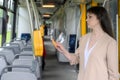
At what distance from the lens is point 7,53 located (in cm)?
608

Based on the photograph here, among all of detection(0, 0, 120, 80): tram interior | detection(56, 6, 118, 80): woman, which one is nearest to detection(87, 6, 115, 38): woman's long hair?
detection(56, 6, 118, 80): woman

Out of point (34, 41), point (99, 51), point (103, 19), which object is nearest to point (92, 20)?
point (103, 19)

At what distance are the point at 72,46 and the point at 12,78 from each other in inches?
334

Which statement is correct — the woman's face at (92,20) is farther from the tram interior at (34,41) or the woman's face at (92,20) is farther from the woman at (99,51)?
the tram interior at (34,41)

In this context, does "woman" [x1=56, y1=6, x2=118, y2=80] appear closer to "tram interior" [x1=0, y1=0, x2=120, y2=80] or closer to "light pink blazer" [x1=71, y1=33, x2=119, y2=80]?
"light pink blazer" [x1=71, y1=33, x2=119, y2=80]

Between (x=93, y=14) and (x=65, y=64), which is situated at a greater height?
(x=93, y=14)

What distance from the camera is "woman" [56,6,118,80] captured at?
7.32 feet

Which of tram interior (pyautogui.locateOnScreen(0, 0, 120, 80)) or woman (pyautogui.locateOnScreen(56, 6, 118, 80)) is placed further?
tram interior (pyautogui.locateOnScreen(0, 0, 120, 80))

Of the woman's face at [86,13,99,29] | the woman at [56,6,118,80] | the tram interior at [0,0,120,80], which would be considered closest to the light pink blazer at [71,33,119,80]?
the woman at [56,6,118,80]

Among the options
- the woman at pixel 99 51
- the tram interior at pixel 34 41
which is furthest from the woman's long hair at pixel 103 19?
the tram interior at pixel 34 41

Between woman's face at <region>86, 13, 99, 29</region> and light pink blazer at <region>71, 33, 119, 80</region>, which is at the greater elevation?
woman's face at <region>86, 13, 99, 29</region>

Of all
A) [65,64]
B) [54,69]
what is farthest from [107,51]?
A: [65,64]

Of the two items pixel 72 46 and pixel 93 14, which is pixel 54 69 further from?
pixel 93 14

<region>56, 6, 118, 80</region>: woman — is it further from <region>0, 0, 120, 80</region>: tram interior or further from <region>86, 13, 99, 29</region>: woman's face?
<region>0, 0, 120, 80</region>: tram interior
